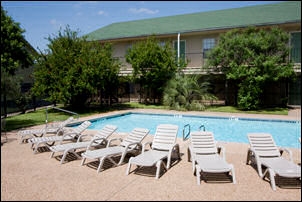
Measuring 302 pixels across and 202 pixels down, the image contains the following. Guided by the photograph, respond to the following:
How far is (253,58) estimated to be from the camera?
17.2 m

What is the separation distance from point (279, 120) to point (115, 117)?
10496 mm

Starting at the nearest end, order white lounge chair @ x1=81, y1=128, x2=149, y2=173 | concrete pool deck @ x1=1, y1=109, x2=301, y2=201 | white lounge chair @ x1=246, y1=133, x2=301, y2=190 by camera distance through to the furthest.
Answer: concrete pool deck @ x1=1, y1=109, x2=301, y2=201 < white lounge chair @ x1=246, y1=133, x2=301, y2=190 < white lounge chair @ x1=81, y1=128, x2=149, y2=173

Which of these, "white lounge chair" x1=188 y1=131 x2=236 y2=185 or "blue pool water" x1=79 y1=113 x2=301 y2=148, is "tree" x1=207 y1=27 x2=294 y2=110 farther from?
"white lounge chair" x1=188 y1=131 x2=236 y2=185

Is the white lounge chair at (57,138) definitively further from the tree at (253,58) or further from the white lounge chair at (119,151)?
the tree at (253,58)

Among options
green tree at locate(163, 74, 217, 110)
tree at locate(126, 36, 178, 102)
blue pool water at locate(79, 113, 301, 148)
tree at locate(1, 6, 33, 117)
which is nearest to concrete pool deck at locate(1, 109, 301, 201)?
blue pool water at locate(79, 113, 301, 148)

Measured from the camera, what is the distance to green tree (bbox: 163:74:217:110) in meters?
19.0

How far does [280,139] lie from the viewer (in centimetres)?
1225

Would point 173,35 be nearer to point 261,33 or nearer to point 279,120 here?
point 261,33

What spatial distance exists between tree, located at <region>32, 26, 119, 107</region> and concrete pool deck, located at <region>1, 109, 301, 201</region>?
1009 centimetres

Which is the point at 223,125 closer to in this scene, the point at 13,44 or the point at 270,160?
the point at 270,160

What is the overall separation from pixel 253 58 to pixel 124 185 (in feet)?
48.2

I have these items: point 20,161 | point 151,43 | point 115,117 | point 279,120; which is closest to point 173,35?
point 151,43

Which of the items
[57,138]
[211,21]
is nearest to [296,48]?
[211,21]

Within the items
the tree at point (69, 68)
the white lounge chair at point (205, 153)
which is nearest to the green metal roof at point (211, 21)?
the tree at point (69, 68)
